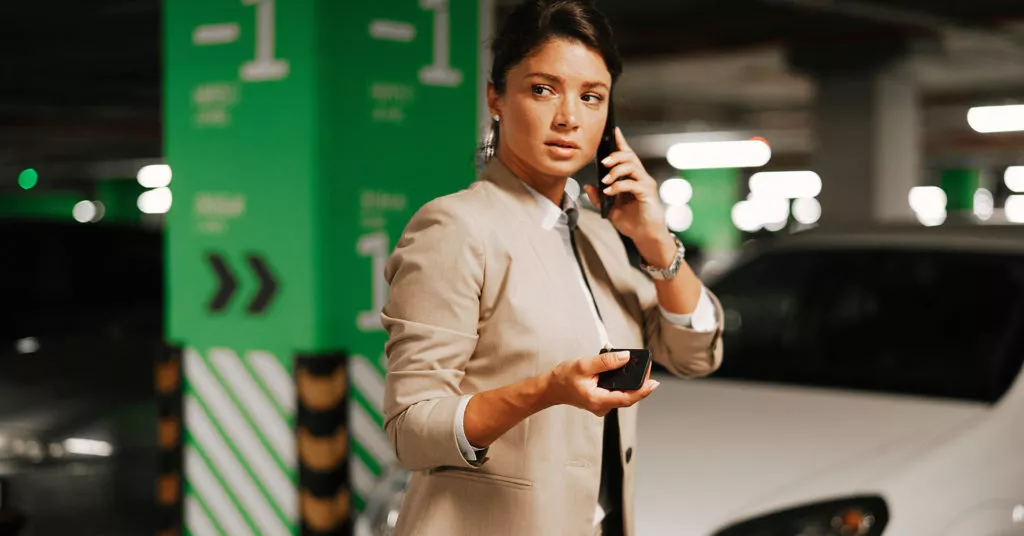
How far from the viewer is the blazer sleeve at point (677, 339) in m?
1.89

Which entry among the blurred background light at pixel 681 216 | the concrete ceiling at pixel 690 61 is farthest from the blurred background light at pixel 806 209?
the concrete ceiling at pixel 690 61

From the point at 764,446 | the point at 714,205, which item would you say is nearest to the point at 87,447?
the point at 764,446

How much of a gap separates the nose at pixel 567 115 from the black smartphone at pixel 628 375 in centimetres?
38

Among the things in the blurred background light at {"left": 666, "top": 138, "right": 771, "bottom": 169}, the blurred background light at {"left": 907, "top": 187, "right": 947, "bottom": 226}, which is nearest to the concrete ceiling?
the blurred background light at {"left": 666, "top": 138, "right": 771, "bottom": 169}

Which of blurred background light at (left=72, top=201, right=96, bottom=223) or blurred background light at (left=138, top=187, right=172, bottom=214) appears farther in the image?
blurred background light at (left=72, top=201, right=96, bottom=223)

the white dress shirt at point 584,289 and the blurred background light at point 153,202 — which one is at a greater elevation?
the white dress shirt at point 584,289

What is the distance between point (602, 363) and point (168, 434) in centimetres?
328

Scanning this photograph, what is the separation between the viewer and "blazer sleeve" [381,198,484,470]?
1589 millimetres

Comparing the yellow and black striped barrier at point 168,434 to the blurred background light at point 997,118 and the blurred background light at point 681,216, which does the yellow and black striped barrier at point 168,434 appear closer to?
the blurred background light at point 997,118

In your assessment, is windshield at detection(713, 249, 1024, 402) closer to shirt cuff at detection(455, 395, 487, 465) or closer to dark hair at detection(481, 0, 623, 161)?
dark hair at detection(481, 0, 623, 161)

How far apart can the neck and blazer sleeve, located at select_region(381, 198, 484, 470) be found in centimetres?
17

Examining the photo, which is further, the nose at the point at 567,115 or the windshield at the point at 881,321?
the windshield at the point at 881,321

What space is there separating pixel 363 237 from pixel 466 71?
0.80m

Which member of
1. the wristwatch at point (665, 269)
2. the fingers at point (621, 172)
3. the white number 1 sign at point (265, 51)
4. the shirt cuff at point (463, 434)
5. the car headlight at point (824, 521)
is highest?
the white number 1 sign at point (265, 51)
